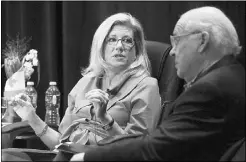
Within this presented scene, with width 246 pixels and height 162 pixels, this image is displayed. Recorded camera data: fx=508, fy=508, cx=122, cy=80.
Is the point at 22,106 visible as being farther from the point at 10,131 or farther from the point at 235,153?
the point at 235,153

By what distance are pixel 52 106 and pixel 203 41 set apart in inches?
91.6

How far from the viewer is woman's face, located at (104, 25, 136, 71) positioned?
2.65 meters

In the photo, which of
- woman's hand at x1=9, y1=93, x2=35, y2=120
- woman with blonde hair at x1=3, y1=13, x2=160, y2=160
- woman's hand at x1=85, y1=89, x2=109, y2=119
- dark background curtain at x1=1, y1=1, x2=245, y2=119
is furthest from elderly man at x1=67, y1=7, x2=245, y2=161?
dark background curtain at x1=1, y1=1, x2=245, y2=119

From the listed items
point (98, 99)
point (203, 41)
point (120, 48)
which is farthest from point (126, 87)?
point (203, 41)

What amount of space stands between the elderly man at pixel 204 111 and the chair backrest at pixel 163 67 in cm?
79

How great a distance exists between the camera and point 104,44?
272cm

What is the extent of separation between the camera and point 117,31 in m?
2.68

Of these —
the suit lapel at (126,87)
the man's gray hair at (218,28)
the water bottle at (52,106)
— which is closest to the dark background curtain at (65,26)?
the water bottle at (52,106)

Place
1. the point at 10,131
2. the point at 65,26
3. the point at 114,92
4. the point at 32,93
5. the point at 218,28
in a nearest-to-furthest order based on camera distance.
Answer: the point at 218,28, the point at 114,92, the point at 10,131, the point at 32,93, the point at 65,26

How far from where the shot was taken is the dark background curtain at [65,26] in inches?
153

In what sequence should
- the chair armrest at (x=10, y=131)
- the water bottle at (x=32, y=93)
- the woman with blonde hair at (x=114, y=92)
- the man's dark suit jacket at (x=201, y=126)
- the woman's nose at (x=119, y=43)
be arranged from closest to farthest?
the man's dark suit jacket at (x=201, y=126) → the woman with blonde hair at (x=114, y=92) → the woman's nose at (x=119, y=43) → the chair armrest at (x=10, y=131) → the water bottle at (x=32, y=93)

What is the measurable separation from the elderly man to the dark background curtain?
6.70 feet

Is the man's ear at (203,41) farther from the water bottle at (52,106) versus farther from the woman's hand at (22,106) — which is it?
the water bottle at (52,106)

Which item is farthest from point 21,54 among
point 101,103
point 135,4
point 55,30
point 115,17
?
point 101,103
